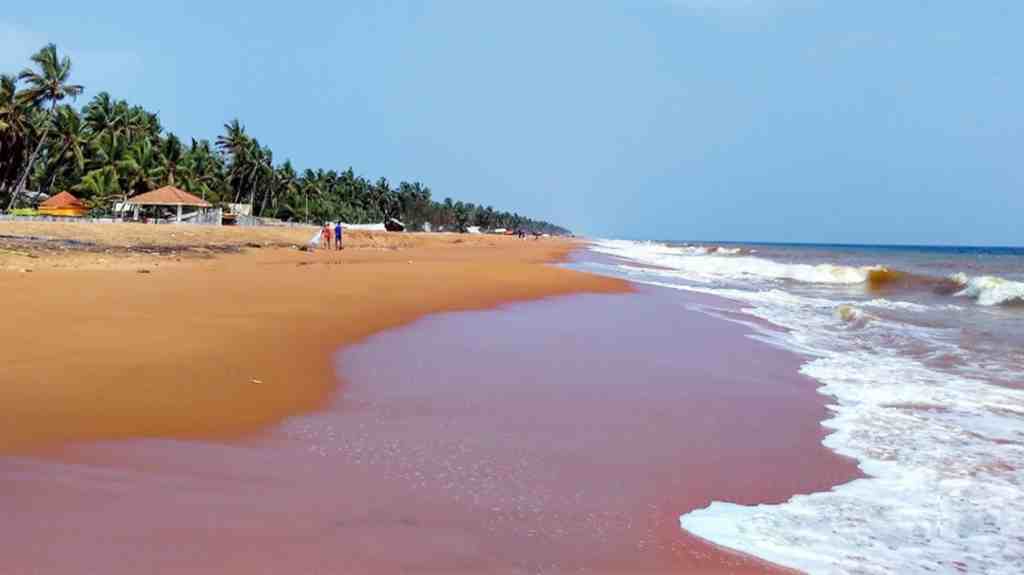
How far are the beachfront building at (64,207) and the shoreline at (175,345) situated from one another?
1268 inches

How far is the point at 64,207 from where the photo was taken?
42906 mm

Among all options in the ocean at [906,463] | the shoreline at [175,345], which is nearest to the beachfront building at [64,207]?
Answer: the shoreline at [175,345]

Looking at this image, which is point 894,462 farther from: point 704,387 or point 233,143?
point 233,143

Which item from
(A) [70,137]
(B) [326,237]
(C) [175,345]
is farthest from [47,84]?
(C) [175,345]

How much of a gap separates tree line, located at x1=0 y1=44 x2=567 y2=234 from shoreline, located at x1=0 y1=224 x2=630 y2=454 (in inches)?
1510

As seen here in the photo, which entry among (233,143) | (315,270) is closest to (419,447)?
(315,270)

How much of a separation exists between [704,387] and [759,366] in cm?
152

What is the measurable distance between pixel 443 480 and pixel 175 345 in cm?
392

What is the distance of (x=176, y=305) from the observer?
9.13 meters

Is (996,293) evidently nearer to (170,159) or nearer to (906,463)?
(906,463)

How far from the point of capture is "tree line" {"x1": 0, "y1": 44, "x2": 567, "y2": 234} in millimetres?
45531

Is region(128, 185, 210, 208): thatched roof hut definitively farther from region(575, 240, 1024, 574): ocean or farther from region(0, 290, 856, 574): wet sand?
region(0, 290, 856, 574): wet sand

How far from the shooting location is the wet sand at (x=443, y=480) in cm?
279

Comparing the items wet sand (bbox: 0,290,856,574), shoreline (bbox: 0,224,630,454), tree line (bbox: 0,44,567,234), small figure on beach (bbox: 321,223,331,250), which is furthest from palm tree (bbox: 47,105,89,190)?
wet sand (bbox: 0,290,856,574)
